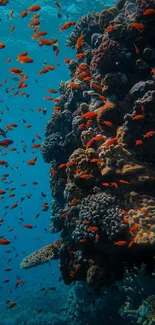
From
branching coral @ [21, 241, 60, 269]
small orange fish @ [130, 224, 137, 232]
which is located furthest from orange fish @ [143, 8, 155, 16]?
branching coral @ [21, 241, 60, 269]

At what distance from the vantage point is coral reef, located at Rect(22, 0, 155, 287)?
6938 millimetres

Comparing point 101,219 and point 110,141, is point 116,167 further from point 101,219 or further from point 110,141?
point 101,219

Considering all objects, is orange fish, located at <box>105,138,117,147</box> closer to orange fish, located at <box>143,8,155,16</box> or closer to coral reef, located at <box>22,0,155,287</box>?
coral reef, located at <box>22,0,155,287</box>

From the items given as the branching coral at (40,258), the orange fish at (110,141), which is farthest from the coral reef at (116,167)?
the branching coral at (40,258)

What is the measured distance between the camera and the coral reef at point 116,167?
6.94m

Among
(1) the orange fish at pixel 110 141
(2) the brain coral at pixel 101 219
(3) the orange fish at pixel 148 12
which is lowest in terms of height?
(2) the brain coral at pixel 101 219

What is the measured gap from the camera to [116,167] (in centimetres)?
727

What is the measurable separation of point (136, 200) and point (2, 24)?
28.3 metres

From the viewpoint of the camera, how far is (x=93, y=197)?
7.60 meters

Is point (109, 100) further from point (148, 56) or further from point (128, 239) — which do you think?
point (128, 239)

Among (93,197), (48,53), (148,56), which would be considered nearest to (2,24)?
(48,53)

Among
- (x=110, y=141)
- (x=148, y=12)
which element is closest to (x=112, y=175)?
(x=110, y=141)

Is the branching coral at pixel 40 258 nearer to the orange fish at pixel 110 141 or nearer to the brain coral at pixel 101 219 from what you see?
the brain coral at pixel 101 219

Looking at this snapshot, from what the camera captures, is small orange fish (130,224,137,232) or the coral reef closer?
small orange fish (130,224,137,232)
